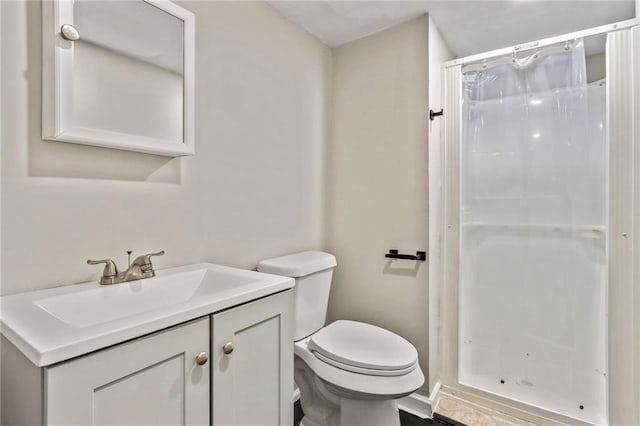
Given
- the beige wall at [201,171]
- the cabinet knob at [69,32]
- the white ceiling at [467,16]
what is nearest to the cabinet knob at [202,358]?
the beige wall at [201,171]

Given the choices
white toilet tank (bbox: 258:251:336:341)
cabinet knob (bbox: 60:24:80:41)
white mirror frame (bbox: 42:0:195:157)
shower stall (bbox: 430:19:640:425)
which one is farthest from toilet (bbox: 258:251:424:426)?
cabinet knob (bbox: 60:24:80:41)

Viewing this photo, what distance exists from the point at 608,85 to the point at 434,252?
112 cm

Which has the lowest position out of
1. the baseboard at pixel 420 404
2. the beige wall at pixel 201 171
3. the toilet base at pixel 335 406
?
the baseboard at pixel 420 404

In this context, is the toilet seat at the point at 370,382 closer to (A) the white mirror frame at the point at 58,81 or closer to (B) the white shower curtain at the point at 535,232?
(B) the white shower curtain at the point at 535,232

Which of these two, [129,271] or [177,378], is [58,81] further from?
Result: [177,378]

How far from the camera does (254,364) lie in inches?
38.6

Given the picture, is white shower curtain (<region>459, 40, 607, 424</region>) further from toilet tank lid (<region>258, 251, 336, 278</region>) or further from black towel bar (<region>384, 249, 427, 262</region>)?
toilet tank lid (<region>258, 251, 336, 278</region>)

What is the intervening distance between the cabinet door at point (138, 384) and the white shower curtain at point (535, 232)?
5.18 ft

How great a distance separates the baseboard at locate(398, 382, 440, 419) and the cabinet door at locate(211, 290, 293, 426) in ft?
3.03

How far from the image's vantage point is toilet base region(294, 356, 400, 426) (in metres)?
1.38

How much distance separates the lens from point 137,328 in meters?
0.70

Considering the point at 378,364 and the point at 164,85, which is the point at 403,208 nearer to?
the point at 378,364

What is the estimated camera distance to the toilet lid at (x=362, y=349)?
1.34m

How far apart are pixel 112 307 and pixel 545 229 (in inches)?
76.7
